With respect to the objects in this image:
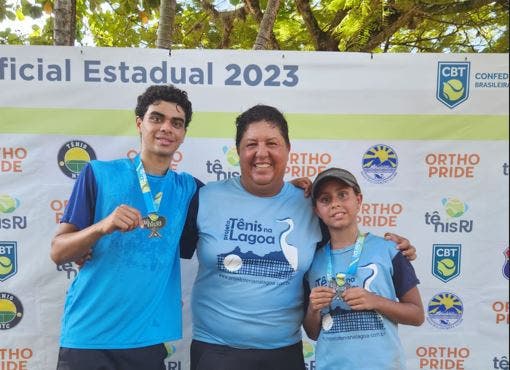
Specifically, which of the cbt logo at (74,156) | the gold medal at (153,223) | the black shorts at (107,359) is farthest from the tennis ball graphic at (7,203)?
the gold medal at (153,223)

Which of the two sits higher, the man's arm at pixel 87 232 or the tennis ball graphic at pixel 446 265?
the man's arm at pixel 87 232

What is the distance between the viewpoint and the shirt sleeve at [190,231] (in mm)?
2314

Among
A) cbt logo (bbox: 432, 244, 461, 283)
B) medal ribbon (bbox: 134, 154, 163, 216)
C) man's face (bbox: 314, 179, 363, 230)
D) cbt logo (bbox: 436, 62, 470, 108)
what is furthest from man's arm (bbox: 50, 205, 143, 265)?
cbt logo (bbox: 436, 62, 470, 108)

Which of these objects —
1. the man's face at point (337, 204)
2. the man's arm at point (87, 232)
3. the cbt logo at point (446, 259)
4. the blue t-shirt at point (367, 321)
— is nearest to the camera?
the man's arm at point (87, 232)

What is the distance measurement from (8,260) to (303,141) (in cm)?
210

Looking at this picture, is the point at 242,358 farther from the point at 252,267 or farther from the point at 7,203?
the point at 7,203

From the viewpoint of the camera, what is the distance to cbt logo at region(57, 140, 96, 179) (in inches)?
120

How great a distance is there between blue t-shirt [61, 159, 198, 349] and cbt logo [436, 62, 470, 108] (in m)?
2.01

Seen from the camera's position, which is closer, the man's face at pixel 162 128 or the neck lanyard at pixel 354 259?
the neck lanyard at pixel 354 259

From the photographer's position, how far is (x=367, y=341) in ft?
6.69

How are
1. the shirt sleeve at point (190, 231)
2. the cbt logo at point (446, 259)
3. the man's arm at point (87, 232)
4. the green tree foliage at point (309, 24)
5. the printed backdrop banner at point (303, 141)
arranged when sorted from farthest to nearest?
the green tree foliage at point (309, 24) → the cbt logo at point (446, 259) → the printed backdrop banner at point (303, 141) → the shirt sleeve at point (190, 231) → the man's arm at point (87, 232)

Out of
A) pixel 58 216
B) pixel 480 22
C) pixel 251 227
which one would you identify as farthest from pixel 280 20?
pixel 251 227

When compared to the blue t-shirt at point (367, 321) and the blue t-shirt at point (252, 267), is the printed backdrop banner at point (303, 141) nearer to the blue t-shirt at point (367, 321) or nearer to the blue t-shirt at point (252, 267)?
the blue t-shirt at point (252, 267)

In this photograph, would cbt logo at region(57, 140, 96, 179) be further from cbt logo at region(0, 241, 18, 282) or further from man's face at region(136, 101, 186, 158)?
man's face at region(136, 101, 186, 158)
